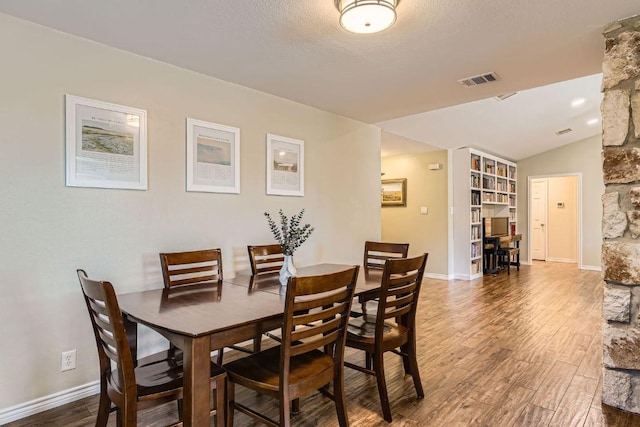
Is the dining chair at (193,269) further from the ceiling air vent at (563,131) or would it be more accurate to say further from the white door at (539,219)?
the white door at (539,219)

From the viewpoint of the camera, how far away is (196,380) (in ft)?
4.76

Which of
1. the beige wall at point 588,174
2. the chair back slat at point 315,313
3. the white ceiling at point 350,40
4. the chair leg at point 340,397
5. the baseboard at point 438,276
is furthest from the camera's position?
the beige wall at point 588,174

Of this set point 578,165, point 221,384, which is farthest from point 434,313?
point 578,165

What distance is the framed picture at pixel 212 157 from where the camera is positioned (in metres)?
2.81

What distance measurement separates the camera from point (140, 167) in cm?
253

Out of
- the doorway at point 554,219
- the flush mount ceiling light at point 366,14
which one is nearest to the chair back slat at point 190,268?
the flush mount ceiling light at point 366,14

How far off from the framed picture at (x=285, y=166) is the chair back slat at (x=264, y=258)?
24.2 inches

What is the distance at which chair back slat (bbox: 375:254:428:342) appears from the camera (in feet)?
6.53

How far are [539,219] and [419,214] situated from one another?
4.22 metres

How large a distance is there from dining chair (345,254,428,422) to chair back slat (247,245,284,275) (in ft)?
A: 2.89

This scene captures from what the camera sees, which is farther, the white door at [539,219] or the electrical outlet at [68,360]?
the white door at [539,219]

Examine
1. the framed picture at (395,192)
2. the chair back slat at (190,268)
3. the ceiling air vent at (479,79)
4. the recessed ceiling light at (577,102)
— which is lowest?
the chair back slat at (190,268)

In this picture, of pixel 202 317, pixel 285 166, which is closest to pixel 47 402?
pixel 202 317

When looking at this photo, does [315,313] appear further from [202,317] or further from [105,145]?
[105,145]
